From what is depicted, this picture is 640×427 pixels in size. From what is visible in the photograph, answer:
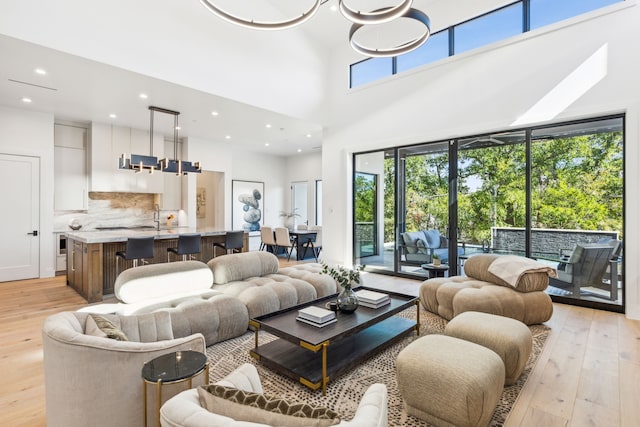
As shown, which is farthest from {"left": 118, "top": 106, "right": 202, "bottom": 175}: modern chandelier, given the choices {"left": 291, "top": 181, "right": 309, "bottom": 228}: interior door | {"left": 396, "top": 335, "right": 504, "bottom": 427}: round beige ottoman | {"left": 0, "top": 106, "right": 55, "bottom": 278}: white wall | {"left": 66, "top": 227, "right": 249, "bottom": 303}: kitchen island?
{"left": 396, "top": 335, "right": 504, "bottom": 427}: round beige ottoman

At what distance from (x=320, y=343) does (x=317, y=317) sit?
35 centimetres

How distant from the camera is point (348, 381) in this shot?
238 centimetres

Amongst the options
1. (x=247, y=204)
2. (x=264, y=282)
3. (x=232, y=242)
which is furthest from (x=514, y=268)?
(x=247, y=204)

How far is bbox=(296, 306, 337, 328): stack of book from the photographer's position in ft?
8.13

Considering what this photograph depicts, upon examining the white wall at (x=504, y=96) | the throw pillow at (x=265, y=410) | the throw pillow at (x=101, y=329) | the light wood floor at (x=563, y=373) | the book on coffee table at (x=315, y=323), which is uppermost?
the white wall at (x=504, y=96)

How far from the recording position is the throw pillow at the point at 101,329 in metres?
1.68

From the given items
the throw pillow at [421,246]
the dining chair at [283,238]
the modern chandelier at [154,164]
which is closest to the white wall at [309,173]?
the dining chair at [283,238]

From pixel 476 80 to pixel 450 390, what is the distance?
4.94 m

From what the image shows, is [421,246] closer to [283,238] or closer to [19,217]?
[283,238]

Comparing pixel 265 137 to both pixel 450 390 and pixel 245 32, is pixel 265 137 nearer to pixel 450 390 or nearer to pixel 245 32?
pixel 245 32

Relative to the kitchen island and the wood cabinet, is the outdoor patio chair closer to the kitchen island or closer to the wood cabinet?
the kitchen island

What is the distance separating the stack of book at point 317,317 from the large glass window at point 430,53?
5.16 meters

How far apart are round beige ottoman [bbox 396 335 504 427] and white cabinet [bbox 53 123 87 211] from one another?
751cm

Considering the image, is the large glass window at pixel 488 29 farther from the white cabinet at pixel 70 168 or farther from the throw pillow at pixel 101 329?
the white cabinet at pixel 70 168
